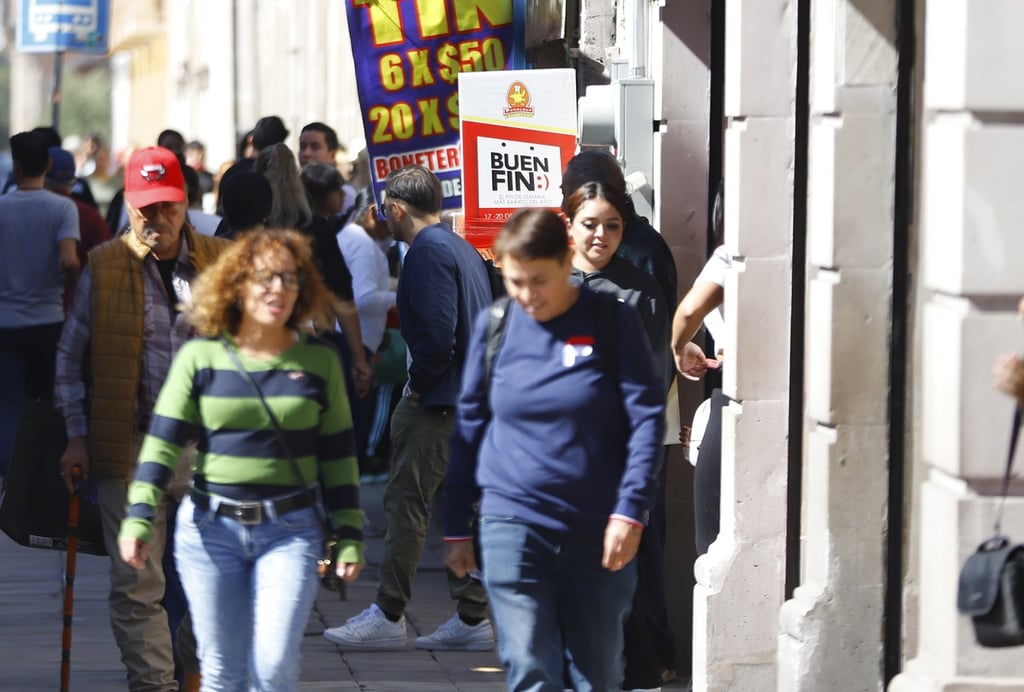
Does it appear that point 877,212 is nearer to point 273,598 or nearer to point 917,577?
point 917,577

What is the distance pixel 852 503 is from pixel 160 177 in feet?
8.27

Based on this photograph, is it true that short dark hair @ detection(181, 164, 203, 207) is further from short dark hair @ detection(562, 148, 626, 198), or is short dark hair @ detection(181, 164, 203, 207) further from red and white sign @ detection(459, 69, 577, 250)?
short dark hair @ detection(562, 148, 626, 198)

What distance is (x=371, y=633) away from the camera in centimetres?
830

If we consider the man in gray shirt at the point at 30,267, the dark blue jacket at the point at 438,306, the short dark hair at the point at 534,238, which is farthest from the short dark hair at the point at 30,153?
the short dark hair at the point at 534,238

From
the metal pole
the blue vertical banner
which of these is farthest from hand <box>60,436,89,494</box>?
the metal pole

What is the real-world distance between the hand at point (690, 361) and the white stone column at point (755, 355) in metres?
0.15

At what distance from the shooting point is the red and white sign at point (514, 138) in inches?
334

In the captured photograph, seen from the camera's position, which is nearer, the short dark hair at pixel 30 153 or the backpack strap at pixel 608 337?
the backpack strap at pixel 608 337

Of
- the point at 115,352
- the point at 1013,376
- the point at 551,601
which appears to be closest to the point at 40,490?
the point at 115,352

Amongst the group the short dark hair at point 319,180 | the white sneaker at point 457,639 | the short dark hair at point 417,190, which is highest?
the short dark hair at point 319,180

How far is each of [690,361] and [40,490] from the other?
234 cm

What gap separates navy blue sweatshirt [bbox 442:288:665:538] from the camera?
5.18 m

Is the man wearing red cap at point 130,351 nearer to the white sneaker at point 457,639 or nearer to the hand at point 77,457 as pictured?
the hand at point 77,457

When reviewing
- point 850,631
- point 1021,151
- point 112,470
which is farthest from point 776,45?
point 112,470
